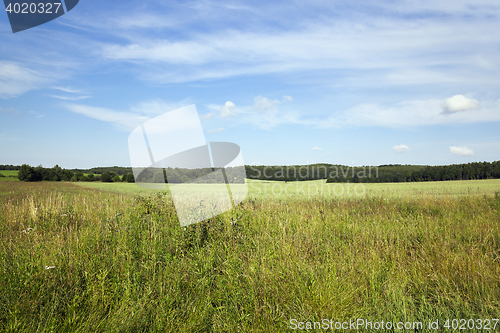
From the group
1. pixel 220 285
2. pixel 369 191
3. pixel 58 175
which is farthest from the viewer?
pixel 58 175

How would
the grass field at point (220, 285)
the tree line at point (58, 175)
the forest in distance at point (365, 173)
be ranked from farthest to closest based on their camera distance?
the forest in distance at point (365, 173)
the tree line at point (58, 175)
the grass field at point (220, 285)

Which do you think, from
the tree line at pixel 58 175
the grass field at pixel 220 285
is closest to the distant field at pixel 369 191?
the grass field at pixel 220 285

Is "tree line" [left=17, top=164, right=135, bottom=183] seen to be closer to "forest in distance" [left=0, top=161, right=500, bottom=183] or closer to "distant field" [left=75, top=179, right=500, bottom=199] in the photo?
"forest in distance" [left=0, top=161, right=500, bottom=183]

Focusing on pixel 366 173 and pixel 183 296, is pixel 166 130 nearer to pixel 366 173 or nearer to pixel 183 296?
pixel 183 296

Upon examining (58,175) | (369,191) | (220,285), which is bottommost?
(220,285)

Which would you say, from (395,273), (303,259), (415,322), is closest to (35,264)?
(303,259)

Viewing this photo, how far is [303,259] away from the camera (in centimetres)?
383

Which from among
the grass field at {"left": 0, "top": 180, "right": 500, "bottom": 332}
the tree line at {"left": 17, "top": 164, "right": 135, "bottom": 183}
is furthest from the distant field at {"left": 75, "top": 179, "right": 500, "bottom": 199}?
the tree line at {"left": 17, "top": 164, "right": 135, "bottom": 183}

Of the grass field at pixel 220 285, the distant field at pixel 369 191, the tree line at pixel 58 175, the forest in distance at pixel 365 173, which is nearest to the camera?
the grass field at pixel 220 285

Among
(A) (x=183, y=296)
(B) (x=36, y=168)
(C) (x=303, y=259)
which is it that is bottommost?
(A) (x=183, y=296)

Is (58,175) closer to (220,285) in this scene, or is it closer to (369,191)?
(369,191)

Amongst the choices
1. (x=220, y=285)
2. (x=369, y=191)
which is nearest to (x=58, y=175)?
(x=369, y=191)

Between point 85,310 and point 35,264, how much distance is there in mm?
1179

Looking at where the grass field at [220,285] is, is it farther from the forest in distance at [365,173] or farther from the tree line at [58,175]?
the forest in distance at [365,173]
